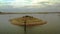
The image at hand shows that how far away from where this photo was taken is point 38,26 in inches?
50.6

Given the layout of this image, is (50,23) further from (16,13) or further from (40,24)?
(16,13)

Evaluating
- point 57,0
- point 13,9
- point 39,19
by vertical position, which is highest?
point 57,0

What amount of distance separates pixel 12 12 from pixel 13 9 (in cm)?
4

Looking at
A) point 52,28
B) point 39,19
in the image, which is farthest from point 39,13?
point 52,28

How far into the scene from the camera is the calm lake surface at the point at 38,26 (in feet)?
4.30

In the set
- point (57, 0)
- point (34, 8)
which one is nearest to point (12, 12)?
point (34, 8)

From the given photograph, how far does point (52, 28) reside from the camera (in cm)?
135

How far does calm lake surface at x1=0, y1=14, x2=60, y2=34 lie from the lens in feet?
4.30

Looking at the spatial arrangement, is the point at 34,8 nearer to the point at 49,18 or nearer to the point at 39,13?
the point at 39,13

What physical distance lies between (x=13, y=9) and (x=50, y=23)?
44cm

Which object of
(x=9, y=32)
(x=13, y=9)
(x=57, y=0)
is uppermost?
(x=57, y=0)

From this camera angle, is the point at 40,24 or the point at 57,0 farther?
the point at 57,0

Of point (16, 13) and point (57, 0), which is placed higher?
point (57, 0)

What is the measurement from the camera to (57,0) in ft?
4.56
